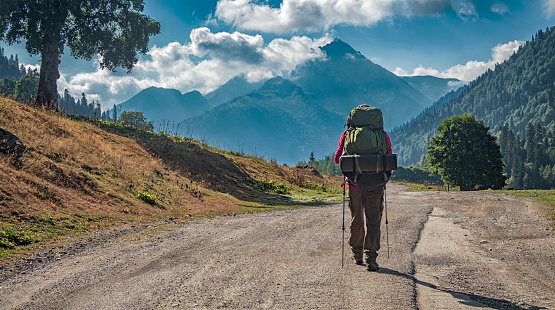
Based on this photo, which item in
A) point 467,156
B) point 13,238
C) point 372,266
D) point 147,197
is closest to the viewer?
point 372,266

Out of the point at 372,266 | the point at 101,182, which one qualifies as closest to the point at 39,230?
the point at 101,182

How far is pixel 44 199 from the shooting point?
466 inches

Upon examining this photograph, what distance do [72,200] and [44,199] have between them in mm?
1019

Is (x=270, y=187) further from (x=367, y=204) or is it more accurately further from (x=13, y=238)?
(x=367, y=204)

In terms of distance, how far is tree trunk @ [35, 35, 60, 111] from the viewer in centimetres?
3022

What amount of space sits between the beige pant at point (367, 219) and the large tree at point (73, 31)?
2775 centimetres

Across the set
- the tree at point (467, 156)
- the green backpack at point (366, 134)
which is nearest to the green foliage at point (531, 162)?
the tree at point (467, 156)

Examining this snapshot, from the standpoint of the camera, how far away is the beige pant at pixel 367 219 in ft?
22.6

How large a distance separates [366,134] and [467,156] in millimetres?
45739

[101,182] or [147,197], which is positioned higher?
[101,182]

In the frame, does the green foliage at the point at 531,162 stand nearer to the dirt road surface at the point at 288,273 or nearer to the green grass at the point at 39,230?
the dirt road surface at the point at 288,273

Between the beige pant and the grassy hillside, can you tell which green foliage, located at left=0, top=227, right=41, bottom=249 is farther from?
the beige pant

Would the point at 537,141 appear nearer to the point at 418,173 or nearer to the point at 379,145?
the point at 418,173

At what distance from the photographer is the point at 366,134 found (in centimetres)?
694
